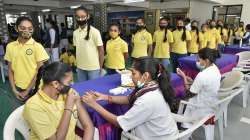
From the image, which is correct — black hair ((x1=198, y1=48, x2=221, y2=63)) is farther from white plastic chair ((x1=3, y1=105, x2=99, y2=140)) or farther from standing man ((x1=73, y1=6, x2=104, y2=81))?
white plastic chair ((x1=3, y1=105, x2=99, y2=140))

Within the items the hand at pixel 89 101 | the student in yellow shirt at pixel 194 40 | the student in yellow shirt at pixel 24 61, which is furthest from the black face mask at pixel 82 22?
the student in yellow shirt at pixel 194 40

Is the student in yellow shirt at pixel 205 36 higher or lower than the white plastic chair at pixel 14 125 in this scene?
higher

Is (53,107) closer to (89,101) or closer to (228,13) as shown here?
(89,101)

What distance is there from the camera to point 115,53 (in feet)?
9.93

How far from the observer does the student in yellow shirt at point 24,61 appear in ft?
6.67

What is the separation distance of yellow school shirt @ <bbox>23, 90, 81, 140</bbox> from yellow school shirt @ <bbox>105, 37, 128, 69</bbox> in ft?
5.96

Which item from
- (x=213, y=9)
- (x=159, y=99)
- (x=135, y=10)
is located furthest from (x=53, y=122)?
(x=135, y=10)

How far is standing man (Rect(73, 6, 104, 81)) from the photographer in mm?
2455

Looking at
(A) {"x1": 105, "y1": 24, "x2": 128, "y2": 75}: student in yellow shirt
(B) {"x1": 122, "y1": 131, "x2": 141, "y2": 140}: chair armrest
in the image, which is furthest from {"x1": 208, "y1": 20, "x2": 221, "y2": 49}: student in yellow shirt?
(B) {"x1": 122, "y1": 131, "x2": 141, "y2": 140}: chair armrest

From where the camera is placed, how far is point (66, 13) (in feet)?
49.2

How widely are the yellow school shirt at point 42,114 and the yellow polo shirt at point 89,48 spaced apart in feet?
4.18

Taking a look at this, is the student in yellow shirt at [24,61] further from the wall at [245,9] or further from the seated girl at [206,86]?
the wall at [245,9]

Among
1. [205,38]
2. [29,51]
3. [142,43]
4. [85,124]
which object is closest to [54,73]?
[85,124]

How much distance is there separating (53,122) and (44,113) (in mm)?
75
